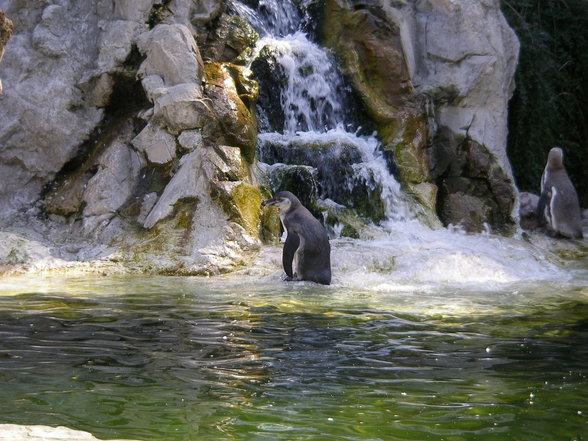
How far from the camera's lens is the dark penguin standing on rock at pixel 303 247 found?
8.09 m

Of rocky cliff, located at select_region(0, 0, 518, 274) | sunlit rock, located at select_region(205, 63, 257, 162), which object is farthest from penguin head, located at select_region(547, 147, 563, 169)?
sunlit rock, located at select_region(205, 63, 257, 162)

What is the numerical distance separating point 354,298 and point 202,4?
557cm

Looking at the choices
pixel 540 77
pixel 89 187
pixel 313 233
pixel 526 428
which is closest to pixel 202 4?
pixel 89 187

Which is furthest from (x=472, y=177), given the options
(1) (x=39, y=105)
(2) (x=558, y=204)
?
(1) (x=39, y=105)

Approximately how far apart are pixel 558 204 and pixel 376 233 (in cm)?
312

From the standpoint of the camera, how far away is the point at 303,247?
8109 millimetres

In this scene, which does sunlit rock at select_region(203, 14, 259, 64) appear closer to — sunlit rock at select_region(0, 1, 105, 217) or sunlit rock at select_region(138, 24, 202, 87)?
sunlit rock at select_region(138, 24, 202, 87)

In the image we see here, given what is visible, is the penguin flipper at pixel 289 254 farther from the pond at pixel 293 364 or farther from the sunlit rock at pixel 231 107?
the sunlit rock at pixel 231 107

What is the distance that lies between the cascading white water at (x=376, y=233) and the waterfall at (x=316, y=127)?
1 centimetres

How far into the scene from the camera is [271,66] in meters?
11.8

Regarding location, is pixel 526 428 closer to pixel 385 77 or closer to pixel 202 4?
pixel 202 4

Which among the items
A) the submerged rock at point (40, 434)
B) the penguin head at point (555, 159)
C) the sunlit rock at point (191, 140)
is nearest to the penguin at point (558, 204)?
the penguin head at point (555, 159)

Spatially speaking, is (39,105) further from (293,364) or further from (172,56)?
(293,364)

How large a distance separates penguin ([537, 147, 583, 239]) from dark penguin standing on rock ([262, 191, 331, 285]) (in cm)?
508
